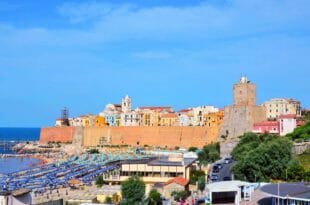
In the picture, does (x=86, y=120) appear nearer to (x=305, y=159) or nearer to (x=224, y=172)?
(x=224, y=172)

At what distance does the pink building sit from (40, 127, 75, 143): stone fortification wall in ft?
106

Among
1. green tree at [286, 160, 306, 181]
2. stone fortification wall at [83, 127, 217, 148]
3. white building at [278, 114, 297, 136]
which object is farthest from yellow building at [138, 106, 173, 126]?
green tree at [286, 160, 306, 181]

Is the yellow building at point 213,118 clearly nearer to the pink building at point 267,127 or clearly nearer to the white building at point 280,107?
the white building at point 280,107

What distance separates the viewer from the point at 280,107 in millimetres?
59469

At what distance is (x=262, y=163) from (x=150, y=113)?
52.7 meters

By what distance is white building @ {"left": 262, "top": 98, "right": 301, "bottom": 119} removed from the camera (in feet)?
192

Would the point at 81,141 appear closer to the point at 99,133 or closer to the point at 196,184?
the point at 99,133

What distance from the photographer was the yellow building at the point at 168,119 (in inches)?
2753

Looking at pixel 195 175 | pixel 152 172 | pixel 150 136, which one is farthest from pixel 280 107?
pixel 152 172

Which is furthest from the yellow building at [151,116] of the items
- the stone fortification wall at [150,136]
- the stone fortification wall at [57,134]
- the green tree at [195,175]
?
the green tree at [195,175]

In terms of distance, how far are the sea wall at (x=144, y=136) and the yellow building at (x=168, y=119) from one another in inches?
252

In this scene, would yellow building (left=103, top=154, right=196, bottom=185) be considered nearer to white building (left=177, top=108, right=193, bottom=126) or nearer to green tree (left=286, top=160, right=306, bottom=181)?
green tree (left=286, top=160, right=306, bottom=181)

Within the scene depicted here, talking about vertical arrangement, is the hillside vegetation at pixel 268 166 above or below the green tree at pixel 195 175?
above

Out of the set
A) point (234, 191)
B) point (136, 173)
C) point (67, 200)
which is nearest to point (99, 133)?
point (136, 173)
